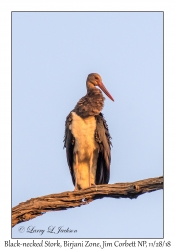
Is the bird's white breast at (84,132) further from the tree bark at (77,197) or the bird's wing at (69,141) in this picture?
the tree bark at (77,197)

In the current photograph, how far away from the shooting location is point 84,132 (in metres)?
10.2

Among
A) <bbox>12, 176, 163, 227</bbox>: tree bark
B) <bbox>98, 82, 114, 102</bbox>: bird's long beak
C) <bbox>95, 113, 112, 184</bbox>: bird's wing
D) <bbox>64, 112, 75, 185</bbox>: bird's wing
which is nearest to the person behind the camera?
<bbox>12, 176, 163, 227</bbox>: tree bark

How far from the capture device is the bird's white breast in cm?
1023

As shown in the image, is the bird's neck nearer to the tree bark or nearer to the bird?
the bird

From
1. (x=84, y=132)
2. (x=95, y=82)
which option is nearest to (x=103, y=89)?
(x=95, y=82)

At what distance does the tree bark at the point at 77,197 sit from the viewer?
8266 millimetres

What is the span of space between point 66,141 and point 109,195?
6.59 ft

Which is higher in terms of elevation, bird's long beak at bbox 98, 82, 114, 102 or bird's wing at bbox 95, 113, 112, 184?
bird's long beak at bbox 98, 82, 114, 102

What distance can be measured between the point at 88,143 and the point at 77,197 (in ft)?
5.26

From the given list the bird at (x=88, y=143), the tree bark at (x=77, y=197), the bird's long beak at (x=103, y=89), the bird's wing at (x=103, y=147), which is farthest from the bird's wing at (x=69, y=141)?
the tree bark at (x=77, y=197)

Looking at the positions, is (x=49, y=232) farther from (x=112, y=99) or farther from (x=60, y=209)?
(x=112, y=99)

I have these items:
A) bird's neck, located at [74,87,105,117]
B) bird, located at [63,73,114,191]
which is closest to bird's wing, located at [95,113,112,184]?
bird, located at [63,73,114,191]

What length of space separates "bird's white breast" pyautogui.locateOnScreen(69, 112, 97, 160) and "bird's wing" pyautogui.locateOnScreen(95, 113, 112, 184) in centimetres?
9
